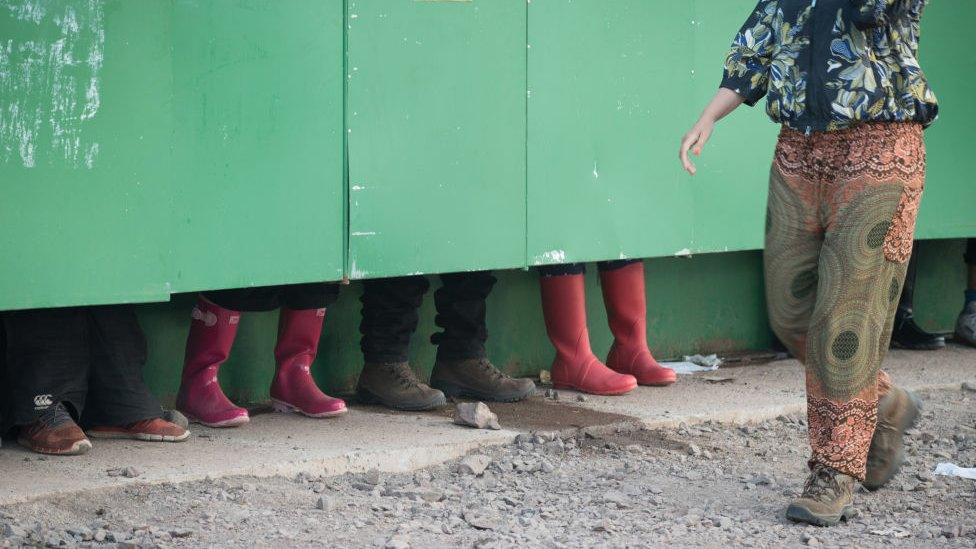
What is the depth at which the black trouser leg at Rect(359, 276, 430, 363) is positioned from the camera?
15.9 ft

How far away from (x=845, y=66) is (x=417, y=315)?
205cm

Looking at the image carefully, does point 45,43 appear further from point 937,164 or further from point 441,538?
point 937,164

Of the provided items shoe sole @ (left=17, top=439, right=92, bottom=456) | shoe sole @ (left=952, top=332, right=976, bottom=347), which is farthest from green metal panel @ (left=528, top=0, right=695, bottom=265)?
shoe sole @ (left=952, top=332, right=976, bottom=347)

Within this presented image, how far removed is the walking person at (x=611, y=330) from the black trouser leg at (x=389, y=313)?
2.10 feet

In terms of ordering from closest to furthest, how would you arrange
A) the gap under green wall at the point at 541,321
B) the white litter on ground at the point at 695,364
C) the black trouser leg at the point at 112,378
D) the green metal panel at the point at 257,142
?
the green metal panel at the point at 257,142
the black trouser leg at the point at 112,378
the gap under green wall at the point at 541,321
the white litter on ground at the point at 695,364

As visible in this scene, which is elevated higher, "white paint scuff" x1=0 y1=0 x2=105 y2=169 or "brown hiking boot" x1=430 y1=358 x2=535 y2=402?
"white paint scuff" x1=0 y1=0 x2=105 y2=169

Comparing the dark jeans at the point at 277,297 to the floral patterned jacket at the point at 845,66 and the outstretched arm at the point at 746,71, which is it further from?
the floral patterned jacket at the point at 845,66

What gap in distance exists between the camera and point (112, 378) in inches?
164

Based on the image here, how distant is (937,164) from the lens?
6098 millimetres

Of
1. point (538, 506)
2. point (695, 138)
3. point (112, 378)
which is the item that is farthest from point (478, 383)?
point (695, 138)

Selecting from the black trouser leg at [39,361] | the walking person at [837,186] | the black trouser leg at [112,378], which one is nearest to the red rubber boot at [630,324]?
the walking person at [837,186]

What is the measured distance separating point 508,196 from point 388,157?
522 mm

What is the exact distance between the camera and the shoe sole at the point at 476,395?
16.5ft

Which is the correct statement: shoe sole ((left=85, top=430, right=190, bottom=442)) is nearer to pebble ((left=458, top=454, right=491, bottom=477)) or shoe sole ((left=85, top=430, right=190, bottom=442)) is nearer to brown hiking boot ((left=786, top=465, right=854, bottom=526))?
pebble ((left=458, top=454, right=491, bottom=477))
